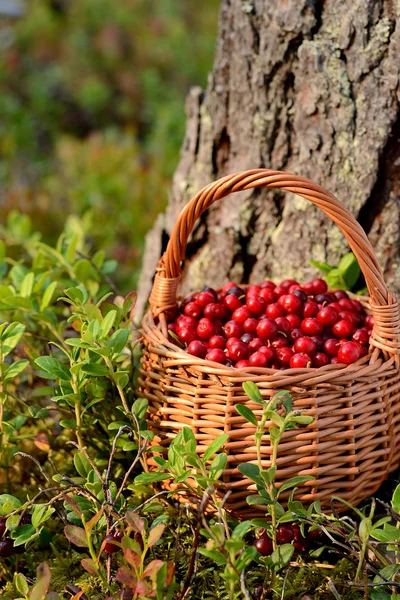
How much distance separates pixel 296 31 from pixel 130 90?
5.07m

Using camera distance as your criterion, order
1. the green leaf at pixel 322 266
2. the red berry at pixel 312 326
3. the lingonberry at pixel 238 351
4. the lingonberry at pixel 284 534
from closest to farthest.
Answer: the lingonberry at pixel 284 534 < the lingonberry at pixel 238 351 < the red berry at pixel 312 326 < the green leaf at pixel 322 266

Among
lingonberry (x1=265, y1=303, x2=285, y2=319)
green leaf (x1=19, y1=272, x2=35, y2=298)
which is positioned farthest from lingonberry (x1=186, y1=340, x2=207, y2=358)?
green leaf (x1=19, y1=272, x2=35, y2=298)

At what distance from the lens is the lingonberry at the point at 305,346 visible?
158 cm

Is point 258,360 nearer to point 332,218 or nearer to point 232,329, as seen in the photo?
point 232,329

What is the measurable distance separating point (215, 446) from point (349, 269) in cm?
89

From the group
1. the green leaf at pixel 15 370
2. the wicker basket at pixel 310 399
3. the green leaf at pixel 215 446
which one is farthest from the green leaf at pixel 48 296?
the green leaf at pixel 215 446

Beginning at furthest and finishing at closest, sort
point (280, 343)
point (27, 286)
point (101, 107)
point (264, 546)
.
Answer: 1. point (101, 107)
2. point (27, 286)
3. point (280, 343)
4. point (264, 546)

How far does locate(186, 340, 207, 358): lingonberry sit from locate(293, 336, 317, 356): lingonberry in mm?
223

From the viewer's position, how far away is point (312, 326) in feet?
5.41

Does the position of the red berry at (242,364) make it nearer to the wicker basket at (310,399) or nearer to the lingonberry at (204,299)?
the wicker basket at (310,399)

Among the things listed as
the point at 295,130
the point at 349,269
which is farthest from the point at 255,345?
the point at 295,130

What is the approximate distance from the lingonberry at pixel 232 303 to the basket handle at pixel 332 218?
0.53 ft

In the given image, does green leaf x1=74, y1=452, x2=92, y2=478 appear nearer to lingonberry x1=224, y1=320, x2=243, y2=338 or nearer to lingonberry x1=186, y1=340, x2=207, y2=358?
lingonberry x1=186, y1=340, x2=207, y2=358

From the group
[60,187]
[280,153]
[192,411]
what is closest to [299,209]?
[280,153]
